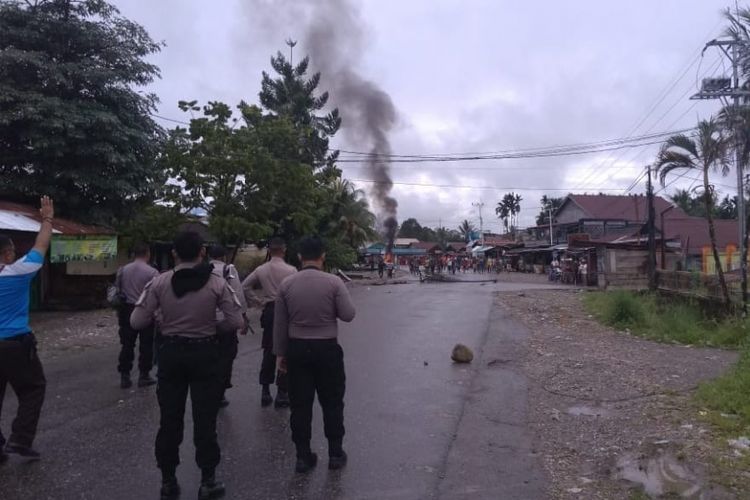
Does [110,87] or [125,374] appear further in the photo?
[110,87]

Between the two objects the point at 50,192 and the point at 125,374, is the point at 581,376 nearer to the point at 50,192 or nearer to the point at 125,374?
the point at 125,374

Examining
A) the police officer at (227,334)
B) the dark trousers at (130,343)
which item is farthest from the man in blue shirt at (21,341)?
the dark trousers at (130,343)

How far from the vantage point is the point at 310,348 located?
14.9 feet

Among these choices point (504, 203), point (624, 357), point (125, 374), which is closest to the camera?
point (125, 374)

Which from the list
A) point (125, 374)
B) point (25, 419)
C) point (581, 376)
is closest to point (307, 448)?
point (25, 419)

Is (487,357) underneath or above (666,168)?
underneath

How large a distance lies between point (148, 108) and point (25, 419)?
15543 millimetres

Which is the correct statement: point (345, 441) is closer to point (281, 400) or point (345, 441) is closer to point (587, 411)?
point (281, 400)

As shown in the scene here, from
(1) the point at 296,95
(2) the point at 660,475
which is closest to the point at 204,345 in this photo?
(2) the point at 660,475

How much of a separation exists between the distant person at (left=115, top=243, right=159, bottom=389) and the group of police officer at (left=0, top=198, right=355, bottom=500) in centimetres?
199

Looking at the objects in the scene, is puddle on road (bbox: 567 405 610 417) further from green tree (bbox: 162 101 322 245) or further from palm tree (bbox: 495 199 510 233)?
palm tree (bbox: 495 199 510 233)

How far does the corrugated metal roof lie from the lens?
1440 cm

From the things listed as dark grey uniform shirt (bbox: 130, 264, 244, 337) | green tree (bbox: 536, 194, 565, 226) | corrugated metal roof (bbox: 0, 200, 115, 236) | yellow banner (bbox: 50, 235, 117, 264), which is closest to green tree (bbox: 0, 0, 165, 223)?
corrugated metal roof (bbox: 0, 200, 115, 236)

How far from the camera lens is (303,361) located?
14.9 feet
